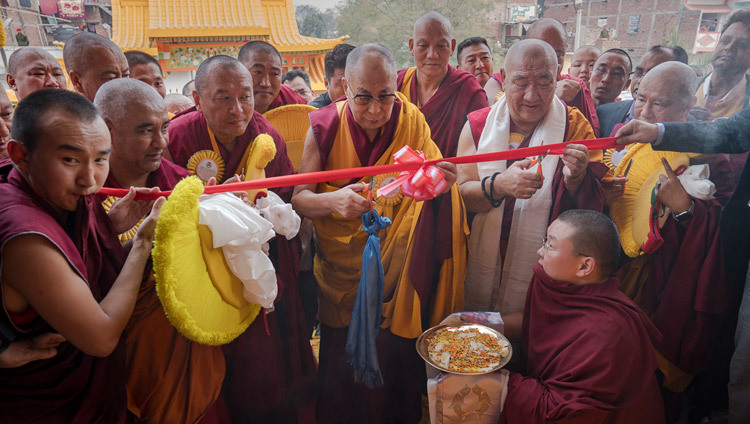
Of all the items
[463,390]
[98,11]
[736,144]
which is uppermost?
[98,11]

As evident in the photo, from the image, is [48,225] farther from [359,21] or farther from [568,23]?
[568,23]

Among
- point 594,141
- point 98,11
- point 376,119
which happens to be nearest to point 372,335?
point 376,119

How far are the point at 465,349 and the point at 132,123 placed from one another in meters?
2.06

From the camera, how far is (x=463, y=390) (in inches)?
91.4

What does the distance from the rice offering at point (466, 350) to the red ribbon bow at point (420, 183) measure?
852mm

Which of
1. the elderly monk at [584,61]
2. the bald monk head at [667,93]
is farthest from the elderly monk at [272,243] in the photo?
the elderly monk at [584,61]

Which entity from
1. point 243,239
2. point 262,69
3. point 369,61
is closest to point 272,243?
point 243,239

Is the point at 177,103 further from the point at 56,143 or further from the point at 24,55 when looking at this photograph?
the point at 56,143

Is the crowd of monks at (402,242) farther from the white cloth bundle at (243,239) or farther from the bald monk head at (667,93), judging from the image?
the white cloth bundle at (243,239)

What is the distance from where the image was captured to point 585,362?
7.13ft

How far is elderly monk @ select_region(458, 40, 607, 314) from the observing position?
2.63 m

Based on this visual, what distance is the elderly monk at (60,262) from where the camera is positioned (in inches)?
57.7

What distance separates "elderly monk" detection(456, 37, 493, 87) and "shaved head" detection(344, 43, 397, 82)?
203cm

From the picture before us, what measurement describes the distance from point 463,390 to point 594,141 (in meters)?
1.65
